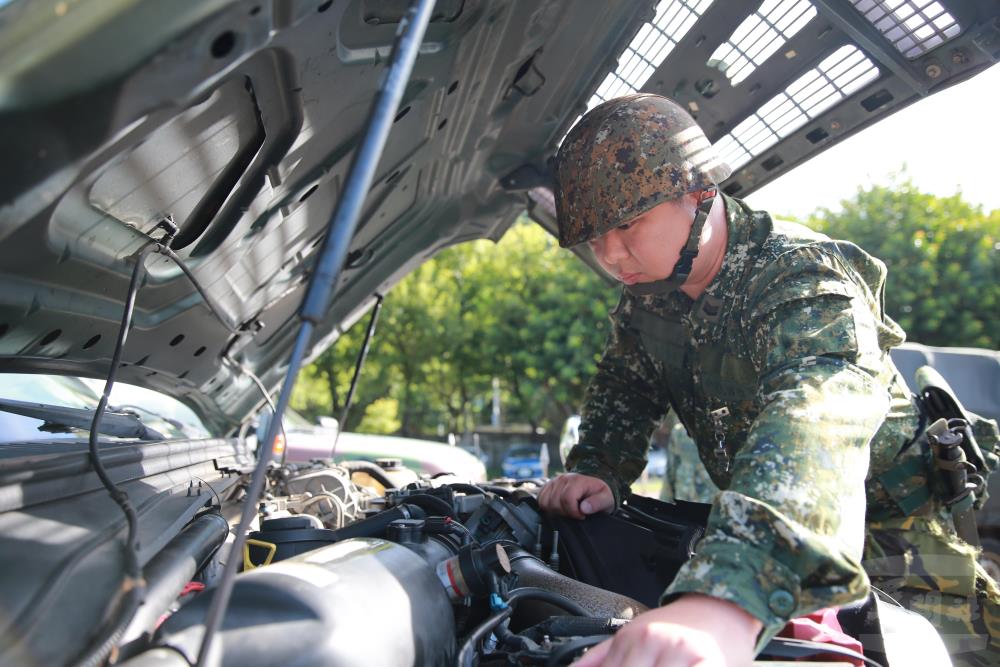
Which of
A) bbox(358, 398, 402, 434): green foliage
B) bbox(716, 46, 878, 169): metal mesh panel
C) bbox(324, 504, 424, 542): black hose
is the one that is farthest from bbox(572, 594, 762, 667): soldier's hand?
bbox(358, 398, 402, 434): green foliage

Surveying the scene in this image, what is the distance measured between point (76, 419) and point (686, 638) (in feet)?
6.05

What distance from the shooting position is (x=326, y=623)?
3.46 ft

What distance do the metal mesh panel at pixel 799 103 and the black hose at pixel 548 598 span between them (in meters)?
1.74

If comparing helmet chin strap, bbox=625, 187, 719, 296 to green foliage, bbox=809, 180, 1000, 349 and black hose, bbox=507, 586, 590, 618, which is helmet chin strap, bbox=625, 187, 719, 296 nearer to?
→ black hose, bbox=507, 586, 590, 618

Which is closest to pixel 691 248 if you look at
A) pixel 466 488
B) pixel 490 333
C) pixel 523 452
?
pixel 466 488

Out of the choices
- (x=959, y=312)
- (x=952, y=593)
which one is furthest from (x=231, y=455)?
(x=959, y=312)

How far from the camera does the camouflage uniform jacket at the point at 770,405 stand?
118 cm

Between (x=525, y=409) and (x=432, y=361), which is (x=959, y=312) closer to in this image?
(x=525, y=409)

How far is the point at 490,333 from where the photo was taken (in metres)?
21.5

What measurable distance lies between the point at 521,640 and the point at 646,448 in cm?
137

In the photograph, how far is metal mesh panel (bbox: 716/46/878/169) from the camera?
86.8 inches

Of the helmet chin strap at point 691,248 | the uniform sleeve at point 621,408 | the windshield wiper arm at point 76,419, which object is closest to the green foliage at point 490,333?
the uniform sleeve at point 621,408

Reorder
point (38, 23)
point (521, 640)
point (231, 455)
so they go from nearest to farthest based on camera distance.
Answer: point (38, 23)
point (521, 640)
point (231, 455)

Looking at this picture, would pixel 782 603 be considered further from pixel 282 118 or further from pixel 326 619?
pixel 282 118
